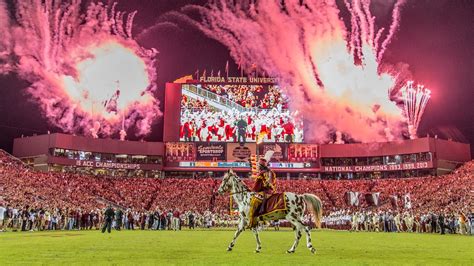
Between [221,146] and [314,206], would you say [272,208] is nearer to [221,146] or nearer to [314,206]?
[314,206]

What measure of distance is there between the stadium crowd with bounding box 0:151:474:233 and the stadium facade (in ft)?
13.5

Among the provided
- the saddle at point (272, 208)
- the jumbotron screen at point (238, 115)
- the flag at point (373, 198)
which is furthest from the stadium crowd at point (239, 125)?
the saddle at point (272, 208)

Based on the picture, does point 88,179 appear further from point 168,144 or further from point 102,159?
point 168,144

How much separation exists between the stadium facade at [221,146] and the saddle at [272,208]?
2540 inches

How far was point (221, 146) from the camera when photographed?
83.9m

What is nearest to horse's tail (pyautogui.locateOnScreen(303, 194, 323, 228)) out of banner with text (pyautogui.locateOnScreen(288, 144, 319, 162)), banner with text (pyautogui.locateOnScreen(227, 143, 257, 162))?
banner with text (pyautogui.locateOnScreen(227, 143, 257, 162))

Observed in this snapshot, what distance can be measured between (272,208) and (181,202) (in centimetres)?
5695

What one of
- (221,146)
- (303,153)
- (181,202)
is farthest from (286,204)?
(303,153)

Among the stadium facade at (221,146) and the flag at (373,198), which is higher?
the stadium facade at (221,146)

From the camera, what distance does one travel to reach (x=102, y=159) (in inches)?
3349

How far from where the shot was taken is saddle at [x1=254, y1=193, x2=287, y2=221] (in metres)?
16.4

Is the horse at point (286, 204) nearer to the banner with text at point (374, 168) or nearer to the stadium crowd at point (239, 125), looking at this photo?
the stadium crowd at point (239, 125)

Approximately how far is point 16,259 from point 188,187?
65805 millimetres

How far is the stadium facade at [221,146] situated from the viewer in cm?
8281
